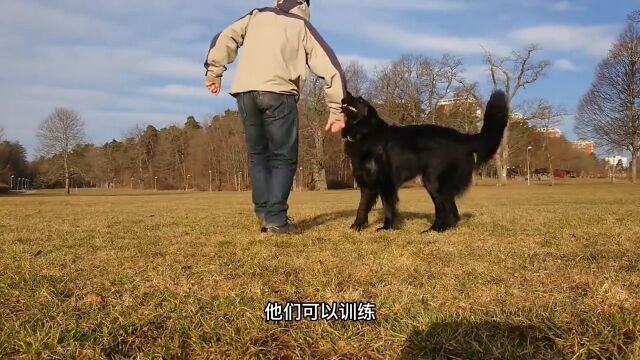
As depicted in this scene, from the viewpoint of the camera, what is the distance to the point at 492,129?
446cm

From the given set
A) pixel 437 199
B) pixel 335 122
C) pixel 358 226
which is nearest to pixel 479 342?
pixel 335 122

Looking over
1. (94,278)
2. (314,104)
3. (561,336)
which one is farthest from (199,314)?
(314,104)

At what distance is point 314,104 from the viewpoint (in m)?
40.0

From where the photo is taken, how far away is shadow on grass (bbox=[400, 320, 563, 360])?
4.12 ft

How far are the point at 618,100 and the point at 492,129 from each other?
3669 cm

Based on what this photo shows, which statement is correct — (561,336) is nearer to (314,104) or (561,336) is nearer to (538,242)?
(538,242)

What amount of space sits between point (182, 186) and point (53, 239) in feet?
223

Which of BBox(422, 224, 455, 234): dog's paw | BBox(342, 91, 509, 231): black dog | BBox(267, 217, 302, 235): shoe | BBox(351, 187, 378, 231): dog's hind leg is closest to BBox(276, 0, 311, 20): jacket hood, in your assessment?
BBox(342, 91, 509, 231): black dog

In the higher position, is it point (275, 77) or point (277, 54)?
point (277, 54)

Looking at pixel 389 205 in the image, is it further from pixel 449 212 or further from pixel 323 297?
pixel 323 297

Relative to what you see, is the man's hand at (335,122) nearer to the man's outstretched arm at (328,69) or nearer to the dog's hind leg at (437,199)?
the man's outstretched arm at (328,69)

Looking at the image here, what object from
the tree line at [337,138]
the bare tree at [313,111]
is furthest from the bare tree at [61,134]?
the bare tree at [313,111]

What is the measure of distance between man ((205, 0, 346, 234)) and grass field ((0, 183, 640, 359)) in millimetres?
880

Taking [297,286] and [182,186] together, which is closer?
[297,286]
